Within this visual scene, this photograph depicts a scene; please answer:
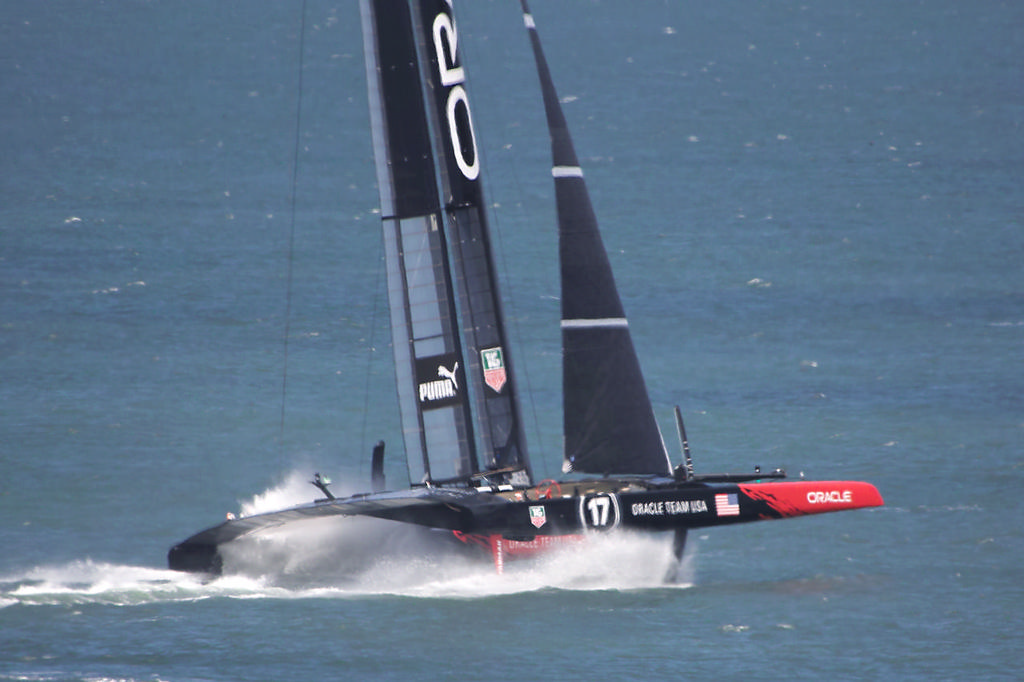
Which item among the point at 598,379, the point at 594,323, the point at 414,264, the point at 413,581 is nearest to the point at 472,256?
the point at 414,264

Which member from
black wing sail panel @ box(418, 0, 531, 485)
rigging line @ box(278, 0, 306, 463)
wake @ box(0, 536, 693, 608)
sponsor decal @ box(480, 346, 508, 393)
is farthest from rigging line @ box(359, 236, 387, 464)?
wake @ box(0, 536, 693, 608)

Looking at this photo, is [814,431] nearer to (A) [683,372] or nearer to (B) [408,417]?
(A) [683,372]

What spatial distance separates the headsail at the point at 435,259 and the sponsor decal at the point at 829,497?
4.72 m

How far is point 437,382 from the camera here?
27438 millimetres

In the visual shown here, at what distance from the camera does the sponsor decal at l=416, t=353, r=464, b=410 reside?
2739 centimetres

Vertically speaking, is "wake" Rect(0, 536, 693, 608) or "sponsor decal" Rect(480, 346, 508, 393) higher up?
"sponsor decal" Rect(480, 346, 508, 393)

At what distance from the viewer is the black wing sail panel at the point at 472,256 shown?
27391mm

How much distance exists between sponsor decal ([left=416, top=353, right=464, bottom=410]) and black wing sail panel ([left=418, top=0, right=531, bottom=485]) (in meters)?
0.33

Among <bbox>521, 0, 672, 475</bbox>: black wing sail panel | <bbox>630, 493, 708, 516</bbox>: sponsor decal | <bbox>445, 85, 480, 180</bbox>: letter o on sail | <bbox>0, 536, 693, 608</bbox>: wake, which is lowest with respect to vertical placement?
<bbox>0, 536, 693, 608</bbox>: wake

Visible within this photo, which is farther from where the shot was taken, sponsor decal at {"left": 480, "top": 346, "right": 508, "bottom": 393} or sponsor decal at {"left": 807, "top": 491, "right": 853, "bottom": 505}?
sponsor decal at {"left": 480, "top": 346, "right": 508, "bottom": 393}

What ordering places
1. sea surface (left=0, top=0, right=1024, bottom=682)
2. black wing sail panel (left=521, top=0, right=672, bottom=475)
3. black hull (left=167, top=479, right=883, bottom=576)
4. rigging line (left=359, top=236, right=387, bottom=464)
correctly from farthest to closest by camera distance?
rigging line (left=359, top=236, right=387, bottom=464) < black wing sail panel (left=521, top=0, right=672, bottom=475) < black hull (left=167, top=479, right=883, bottom=576) < sea surface (left=0, top=0, right=1024, bottom=682)

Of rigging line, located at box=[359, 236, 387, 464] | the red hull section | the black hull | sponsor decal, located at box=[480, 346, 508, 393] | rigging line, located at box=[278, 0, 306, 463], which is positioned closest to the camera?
the red hull section

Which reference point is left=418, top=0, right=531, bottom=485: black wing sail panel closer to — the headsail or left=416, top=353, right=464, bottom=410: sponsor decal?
the headsail

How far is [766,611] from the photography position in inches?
1011
